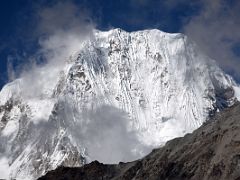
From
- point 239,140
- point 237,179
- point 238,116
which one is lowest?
point 237,179

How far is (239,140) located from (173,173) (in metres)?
18.2

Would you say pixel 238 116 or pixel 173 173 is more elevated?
pixel 238 116

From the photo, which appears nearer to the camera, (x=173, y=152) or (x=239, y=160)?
(x=239, y=160)

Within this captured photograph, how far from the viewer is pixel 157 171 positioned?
19162cm

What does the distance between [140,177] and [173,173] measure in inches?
498

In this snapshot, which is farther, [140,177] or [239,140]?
[140,177]

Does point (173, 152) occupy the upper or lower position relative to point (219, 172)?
upper

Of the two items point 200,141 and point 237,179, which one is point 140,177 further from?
point 237,179

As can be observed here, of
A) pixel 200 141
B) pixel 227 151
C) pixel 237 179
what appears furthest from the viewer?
pixel 200 141

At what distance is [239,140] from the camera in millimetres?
176375

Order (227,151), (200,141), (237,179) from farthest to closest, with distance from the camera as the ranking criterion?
(200,141), (227,151), (237,179)

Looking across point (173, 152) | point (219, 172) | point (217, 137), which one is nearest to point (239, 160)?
point (219, 172)

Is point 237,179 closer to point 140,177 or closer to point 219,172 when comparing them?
point 219,172

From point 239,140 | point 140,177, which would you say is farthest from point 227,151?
point 140,177
